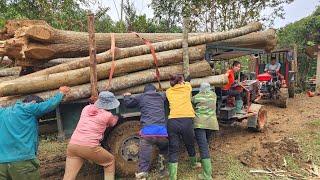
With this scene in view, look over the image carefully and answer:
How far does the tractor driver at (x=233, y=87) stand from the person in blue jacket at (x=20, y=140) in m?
Result: 4.03

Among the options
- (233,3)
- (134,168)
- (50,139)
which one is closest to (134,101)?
(134,168)

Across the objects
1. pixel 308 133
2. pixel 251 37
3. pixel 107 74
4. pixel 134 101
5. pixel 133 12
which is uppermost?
pixel 133 12

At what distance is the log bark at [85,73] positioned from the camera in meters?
6.26

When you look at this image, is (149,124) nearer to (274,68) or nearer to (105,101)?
(105,101)

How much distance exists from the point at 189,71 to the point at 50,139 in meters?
4.30

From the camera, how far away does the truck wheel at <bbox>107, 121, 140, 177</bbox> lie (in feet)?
21.6

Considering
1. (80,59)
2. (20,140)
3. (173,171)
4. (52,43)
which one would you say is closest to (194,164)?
(173,171)

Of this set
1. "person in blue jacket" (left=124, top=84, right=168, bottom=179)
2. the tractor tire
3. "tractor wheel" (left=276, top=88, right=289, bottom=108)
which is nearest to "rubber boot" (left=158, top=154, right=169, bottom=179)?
"person in blue jacket" (left=124, top=84, right=168, bottom=179)

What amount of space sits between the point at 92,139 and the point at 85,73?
4.23 feet

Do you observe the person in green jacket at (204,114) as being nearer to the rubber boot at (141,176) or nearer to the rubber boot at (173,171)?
the rubber boot at (173,171)

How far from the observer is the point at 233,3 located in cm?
1817

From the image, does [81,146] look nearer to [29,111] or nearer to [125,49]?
[29,111]

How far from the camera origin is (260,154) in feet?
25.9

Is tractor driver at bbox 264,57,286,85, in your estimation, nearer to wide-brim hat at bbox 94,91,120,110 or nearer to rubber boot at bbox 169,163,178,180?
rubber boot at bbox 169,163,178,180
